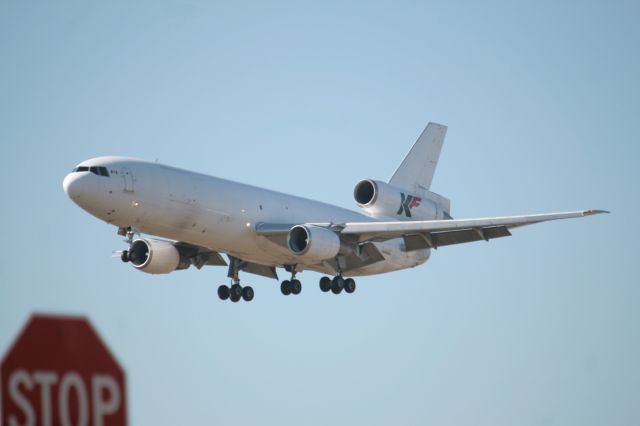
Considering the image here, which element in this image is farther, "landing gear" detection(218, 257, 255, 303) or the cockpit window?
"landing gear" detection(218, 257, 255, 303)

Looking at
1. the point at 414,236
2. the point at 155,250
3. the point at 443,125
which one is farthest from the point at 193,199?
the point at 443,125

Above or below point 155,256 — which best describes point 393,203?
above

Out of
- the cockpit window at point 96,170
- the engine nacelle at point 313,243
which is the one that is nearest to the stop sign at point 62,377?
the cockpit window at point 96,170

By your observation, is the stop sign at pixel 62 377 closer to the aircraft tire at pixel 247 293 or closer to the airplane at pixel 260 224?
the airplane at pixel 260 224

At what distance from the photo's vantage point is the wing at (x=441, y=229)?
3922 centimetres

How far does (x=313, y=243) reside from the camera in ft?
128

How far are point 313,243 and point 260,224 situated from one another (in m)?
2.22

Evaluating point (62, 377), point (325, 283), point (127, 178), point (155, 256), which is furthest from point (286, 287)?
point (62, 377)

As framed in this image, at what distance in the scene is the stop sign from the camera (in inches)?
226

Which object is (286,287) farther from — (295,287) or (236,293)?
(236,293)

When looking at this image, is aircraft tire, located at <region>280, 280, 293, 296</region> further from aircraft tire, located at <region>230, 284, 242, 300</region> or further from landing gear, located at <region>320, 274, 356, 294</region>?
aircraft tire, located at <region>230, 284, 242, 300</region>

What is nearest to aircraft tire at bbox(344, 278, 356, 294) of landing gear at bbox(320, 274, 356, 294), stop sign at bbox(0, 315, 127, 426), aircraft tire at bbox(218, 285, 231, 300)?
landing gear at bbox(320, 274, 356, 294)

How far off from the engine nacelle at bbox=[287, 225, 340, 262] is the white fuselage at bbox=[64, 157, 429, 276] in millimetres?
781

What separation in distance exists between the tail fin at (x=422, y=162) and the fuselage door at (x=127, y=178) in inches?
687
